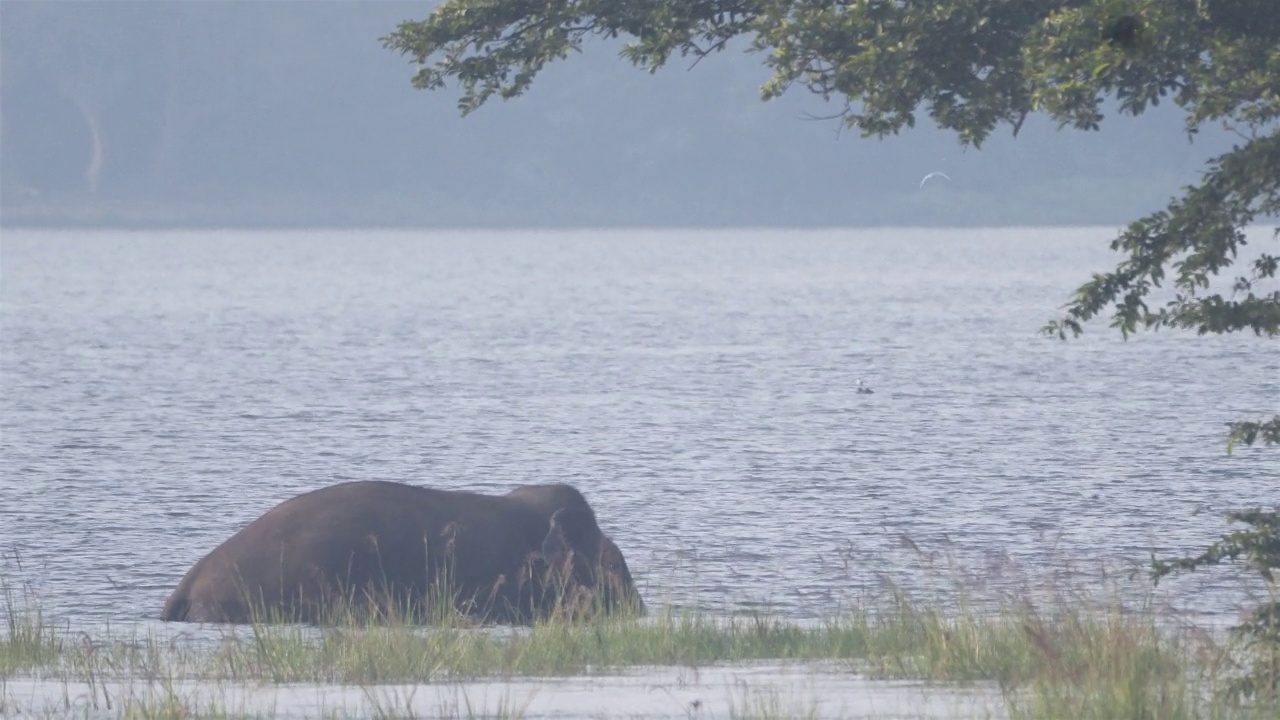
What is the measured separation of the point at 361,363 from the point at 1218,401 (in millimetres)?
25537

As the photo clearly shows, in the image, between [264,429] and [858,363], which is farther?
[858,363]

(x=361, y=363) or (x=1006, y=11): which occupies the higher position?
(x=1006, y=11)

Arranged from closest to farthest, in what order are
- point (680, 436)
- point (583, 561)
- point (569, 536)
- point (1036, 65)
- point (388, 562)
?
1. point (1036, 65)
2. point (388, 562)
3. point (583, 561)
4. point (569, 536)
5. point (680, 436)

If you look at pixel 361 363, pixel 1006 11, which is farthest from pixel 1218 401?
pixel 1006 11

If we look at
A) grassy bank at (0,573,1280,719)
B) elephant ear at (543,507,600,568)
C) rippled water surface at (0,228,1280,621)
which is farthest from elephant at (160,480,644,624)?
grassy bank at (0,573,1280,719)

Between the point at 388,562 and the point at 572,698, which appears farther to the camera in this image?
the point at 388,562

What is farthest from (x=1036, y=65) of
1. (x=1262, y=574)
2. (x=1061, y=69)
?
(x=1262, y=574)

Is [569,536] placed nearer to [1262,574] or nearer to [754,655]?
[754,655]

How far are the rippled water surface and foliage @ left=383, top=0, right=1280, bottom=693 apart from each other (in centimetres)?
329

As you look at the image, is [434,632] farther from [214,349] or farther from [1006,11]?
[214,349]

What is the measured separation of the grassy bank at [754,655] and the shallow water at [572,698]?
0.15 m

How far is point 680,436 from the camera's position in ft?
117

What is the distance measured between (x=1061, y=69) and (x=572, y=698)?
14.5ft

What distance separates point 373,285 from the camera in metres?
131
